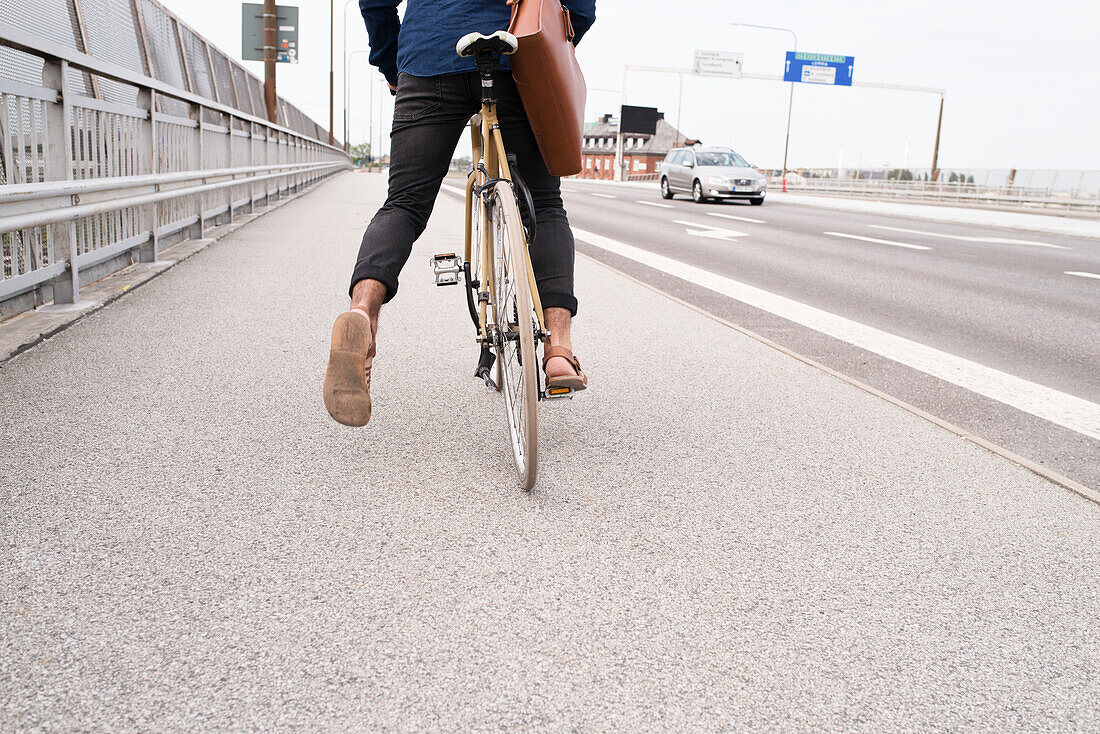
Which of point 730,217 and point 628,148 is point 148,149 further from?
point 628,148

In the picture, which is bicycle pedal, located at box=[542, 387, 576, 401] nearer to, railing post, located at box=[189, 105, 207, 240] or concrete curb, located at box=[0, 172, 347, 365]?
concrete curb, located at box=[0, 172, 347, 365]

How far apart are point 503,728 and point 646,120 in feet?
342

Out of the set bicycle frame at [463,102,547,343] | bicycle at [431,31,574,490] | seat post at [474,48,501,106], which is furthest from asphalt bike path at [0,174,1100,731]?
seat post at [474,48,501,106]

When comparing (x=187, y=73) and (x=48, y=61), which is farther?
(x=187, y=73)

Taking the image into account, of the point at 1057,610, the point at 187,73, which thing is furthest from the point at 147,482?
the point at 187,73

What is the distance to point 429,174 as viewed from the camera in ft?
9.50

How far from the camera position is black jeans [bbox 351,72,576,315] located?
110 inches

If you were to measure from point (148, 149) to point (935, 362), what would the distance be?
17.9ft

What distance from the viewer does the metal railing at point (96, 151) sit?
163 inches

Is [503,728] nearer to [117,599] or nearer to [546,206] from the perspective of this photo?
[117,599]

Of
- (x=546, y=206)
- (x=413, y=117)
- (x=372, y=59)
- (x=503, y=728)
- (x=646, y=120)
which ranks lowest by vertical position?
(x=503, y=728)

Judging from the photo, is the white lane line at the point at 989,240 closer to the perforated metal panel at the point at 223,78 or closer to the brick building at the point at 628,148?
the perforated metal panel at the point at 223,78

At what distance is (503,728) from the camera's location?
60.3 inches

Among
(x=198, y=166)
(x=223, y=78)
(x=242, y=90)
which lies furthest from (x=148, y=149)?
(x=242, y=90)
